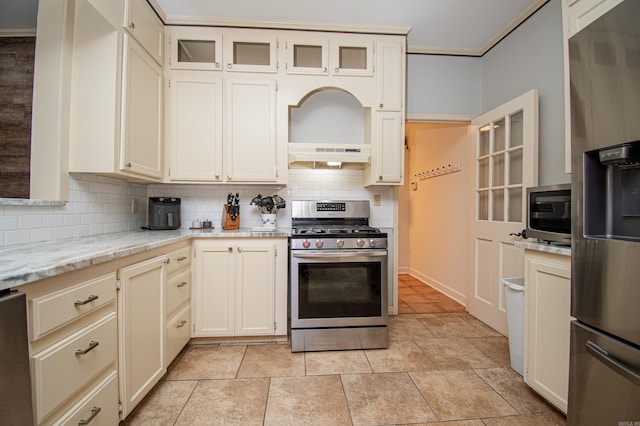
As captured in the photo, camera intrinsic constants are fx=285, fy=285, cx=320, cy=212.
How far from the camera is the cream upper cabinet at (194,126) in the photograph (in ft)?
7.99

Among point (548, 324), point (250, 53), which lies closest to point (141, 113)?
point (250, 53)

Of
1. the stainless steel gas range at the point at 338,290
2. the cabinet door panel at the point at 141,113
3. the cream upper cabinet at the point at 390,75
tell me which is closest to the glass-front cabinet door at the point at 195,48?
the cabinet door panel at the point at 141,113

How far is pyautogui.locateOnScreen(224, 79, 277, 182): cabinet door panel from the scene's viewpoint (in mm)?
2482

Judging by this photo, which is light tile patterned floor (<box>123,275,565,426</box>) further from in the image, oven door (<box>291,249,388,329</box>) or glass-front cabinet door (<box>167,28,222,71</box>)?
glass-front cabinet door (<box>167,28,222,71</box>)

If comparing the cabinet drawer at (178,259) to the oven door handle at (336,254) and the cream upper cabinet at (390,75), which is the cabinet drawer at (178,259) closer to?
the oven door handle at (336,254)

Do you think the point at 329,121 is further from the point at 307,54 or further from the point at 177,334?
the point at 177,334

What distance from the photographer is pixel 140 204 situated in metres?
2.62

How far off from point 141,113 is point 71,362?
169 cm

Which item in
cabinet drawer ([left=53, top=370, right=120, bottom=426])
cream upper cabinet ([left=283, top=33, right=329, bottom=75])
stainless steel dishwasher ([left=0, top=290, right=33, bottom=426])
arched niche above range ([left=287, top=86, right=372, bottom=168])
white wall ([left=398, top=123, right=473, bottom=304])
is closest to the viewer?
stainless steel dishwasher ([left=0, top=290, right=33, bottom=426])

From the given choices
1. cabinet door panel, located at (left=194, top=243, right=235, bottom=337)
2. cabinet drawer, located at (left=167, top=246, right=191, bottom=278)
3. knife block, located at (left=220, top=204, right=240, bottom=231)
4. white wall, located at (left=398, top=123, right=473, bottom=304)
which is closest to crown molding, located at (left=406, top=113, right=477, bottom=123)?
white wall, located at (left=398, top=123, right=473, bottom=304)

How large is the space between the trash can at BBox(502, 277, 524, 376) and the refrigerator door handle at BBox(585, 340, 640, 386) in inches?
31.9

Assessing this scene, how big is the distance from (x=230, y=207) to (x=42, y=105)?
1.38 metres

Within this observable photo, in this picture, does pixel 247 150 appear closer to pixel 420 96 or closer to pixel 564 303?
pixel 420 96

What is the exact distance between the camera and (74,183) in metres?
1.83
